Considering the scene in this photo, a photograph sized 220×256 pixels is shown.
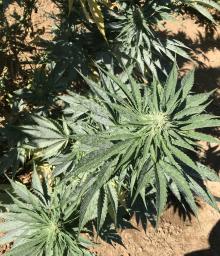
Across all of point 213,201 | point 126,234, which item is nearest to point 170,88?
point 213,201

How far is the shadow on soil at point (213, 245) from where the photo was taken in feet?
13.8

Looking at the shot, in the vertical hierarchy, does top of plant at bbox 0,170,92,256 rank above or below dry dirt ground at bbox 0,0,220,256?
above

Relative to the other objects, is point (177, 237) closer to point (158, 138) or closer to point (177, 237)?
point (177, 237)

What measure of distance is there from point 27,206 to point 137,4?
66.5 inches

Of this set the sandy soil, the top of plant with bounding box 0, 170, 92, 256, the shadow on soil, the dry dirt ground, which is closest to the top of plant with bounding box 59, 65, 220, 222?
the top of plant with bounding box 0, 170, 92, 256

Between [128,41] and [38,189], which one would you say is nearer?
[38,189]

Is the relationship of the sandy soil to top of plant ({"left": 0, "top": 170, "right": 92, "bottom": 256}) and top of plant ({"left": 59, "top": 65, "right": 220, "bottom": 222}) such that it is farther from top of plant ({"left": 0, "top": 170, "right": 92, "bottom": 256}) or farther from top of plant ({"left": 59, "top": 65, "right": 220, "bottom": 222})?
top of plant ({"left": 59, "top": 65, "right": 220, "bottom": 222})

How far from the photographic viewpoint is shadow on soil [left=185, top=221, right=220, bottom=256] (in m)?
4.19

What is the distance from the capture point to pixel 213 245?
4.26 meters

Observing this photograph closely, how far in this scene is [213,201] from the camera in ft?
6.88

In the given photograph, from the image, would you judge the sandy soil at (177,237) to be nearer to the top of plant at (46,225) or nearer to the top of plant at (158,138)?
the top of plant at (46,225)

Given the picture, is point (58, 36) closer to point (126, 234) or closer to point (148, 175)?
point (148, 175)

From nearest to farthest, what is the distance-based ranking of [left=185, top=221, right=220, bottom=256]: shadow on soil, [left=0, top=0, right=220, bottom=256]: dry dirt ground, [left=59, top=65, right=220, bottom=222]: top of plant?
[left=59, top=65, right=220, bottom=222]: top of plant < [left=0, top=0, right=220, bottom=256]: dry dirt ground < [left=185, top=221, right=220, bottom=256]: shadow on soil

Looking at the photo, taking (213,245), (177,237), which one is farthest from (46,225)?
(213,245)
